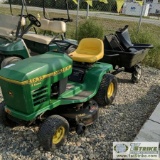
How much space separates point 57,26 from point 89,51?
218 cm

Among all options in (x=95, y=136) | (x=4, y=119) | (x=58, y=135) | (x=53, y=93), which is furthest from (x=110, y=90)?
(x=4, y=119)

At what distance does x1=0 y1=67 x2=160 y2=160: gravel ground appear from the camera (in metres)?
2.52

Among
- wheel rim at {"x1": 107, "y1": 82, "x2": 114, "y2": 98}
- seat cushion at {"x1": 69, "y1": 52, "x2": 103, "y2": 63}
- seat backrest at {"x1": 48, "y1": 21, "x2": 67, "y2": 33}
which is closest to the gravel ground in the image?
wheel rim at {"x1": 107, "y1": 82, "x2": 114, "y2": 98}

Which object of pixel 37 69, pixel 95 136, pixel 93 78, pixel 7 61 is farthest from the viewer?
pixel 7 61

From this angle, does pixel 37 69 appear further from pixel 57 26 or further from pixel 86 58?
pixel 57 26

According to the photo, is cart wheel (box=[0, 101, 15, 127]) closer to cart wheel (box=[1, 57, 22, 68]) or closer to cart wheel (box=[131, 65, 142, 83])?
cart wheel (box=[1, 57, 22, 68])

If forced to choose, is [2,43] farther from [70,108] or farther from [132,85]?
[132,85]

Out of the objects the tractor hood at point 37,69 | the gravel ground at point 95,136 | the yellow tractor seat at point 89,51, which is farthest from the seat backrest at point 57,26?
the tractor hood at point 37,69

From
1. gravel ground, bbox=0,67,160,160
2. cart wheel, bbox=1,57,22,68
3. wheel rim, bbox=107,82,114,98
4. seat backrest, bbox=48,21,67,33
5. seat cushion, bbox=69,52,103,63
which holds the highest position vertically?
seat cushion, bbox=69,52,103,63

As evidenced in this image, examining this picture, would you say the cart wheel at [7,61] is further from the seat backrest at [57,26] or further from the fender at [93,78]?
the fender at [93,78]

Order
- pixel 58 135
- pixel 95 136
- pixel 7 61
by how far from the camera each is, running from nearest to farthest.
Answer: pixel 58 135, pixel 95 136, pixel 7 61

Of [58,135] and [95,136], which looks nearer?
[58,135]

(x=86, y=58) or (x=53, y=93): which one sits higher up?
(x=86, y=58)

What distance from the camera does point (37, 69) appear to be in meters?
2.37
